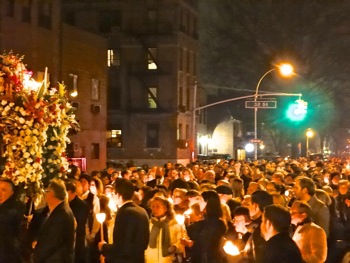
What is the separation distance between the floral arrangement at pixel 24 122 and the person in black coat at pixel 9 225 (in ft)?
3.80

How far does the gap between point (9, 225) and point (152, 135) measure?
50975 mm

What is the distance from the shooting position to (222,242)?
9.91m

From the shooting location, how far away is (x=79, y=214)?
10156 millimetres

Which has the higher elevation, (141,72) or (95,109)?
(141,72)

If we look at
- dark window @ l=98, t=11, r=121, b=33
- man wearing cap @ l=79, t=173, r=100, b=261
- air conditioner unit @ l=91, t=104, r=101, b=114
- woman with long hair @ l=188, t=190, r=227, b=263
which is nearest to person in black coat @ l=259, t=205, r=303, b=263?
woman with long hair @ l=188, t=190, r=227, b=263

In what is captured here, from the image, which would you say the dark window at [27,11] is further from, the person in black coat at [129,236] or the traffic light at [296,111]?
the person in black coat at [129,236]

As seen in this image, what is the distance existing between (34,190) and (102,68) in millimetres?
32831

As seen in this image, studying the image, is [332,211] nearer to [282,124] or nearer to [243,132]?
[282,124]

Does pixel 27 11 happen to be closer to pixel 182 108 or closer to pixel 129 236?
pixel 129 236

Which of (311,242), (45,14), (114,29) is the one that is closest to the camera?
(311,242)

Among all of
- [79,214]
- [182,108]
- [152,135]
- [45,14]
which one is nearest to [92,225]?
[79,214]

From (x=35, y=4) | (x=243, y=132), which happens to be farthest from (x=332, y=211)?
(x=243, y=132)

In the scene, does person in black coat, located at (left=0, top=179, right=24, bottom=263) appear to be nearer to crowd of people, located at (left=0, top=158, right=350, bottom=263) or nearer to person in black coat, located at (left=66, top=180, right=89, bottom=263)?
crowd of people, located at (left=0, top=158, right=350, bottom=263)

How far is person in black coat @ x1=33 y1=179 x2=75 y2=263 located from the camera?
8.20m
